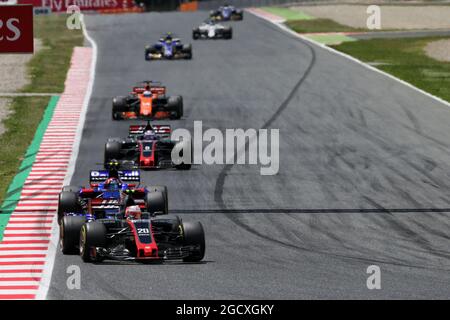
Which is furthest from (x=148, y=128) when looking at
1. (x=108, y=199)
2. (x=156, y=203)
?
(x=108, y=199)

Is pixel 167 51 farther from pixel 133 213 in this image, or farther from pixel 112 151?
pixel 133 213

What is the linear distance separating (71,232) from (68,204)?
233cm

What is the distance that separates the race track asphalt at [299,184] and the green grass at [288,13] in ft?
66.6

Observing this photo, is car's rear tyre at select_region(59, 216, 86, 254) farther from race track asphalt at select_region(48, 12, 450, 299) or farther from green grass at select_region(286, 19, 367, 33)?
green grass at select_region(286, 19, 367, 33)

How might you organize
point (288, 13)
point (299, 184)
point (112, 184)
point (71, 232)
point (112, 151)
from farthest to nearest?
1. point (288, 13)
2. point (112, 151)
3. point (299, 184)
4. point (112, 184)
5. point (71, 232)

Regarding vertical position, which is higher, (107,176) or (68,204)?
(107,176)

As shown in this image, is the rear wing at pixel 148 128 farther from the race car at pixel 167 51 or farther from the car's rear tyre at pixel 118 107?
the race car at pixel 167 51

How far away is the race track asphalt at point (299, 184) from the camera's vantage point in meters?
21.2

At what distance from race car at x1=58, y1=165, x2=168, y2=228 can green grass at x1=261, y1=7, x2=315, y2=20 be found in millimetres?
55735

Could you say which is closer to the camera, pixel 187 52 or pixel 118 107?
pixel 118 107

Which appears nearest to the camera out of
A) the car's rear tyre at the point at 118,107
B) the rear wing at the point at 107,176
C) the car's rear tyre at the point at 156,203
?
the car's rear tyre at the point at 156,203

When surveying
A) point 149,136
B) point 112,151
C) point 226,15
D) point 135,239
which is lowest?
point 226,15

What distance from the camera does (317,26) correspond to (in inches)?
2938

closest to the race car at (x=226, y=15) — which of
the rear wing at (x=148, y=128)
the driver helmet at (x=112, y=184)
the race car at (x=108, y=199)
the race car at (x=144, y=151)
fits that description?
the rear wing at (x=148, y=128)
